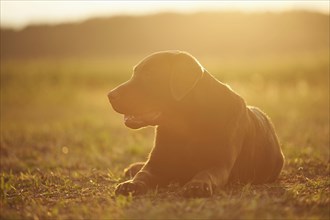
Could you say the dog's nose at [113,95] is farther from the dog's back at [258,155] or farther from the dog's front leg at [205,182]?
the dog's back at [258,155]

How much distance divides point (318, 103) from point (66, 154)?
29.2 ft

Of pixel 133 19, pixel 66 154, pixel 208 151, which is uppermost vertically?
pixel 133 19

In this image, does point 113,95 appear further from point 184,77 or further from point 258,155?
point 258,155

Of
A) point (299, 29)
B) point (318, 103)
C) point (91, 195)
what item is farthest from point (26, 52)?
point (91, 195)

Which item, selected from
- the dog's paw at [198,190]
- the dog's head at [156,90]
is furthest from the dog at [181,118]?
the dog's paw at [198,190]

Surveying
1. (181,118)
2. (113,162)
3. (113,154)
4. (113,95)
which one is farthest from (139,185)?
(113,154)

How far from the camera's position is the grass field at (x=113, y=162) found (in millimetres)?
4875

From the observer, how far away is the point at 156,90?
18.5ft

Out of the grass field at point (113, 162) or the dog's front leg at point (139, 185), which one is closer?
the grass field at point (113, 162)

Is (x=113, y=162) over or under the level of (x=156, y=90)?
under

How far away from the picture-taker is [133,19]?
241ft

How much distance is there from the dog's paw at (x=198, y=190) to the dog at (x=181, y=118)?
0.16 m

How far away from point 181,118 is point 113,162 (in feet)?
11.3

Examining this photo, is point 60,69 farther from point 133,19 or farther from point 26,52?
point 133,19
